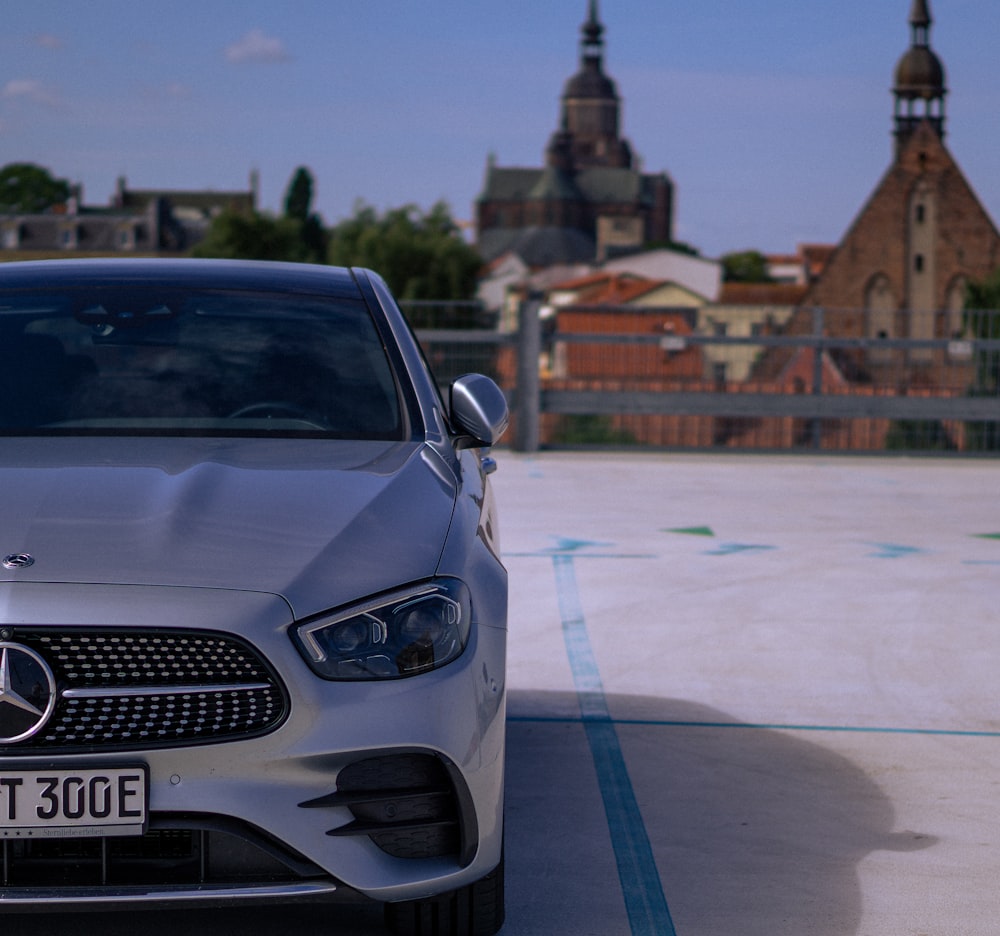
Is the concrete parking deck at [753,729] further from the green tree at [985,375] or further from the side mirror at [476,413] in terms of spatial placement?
the green tree at [985,375]

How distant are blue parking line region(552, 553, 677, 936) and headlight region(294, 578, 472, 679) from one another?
3.01 feet

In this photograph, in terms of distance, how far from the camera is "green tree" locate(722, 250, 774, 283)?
188875 millimetres

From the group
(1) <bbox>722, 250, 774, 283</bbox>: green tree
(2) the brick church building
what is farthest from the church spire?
(1) <bbox>722, 250, 774, 283</bbox>: green tree

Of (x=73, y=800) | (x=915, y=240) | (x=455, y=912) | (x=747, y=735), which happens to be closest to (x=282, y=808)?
(x=73, y=800)

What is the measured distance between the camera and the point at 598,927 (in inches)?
137

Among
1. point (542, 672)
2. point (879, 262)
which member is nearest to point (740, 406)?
point (542, 672)

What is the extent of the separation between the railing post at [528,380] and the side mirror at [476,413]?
43.8 ft

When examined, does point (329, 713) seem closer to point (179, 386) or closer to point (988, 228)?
point (179, 386)

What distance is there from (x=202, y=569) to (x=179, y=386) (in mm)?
1364

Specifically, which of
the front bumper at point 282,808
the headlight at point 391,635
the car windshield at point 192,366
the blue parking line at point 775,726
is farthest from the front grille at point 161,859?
the blue parking line at point 775,726

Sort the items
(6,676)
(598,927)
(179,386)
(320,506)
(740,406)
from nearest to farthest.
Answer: (6,676) < (320,506) < (598,927) < (179,386) < (740,406)

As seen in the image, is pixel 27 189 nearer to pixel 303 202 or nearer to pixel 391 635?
pixel 303 202

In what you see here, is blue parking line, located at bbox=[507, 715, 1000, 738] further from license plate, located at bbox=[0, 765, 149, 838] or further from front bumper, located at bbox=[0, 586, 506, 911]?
license plate, located at bbox=[0, 765, 149, 838]

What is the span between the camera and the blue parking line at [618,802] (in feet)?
11.8
